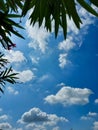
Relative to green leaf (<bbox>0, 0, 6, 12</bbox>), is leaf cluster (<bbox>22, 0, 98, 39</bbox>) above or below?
below

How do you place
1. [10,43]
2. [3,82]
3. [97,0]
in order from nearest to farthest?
[97,0]
[10,43]
[3,82]

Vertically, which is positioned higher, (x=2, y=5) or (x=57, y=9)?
(x=2, y=5)

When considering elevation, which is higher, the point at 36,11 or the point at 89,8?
the point at 36,11

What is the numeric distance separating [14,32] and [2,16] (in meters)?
0.42

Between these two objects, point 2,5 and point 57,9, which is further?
point 2,5

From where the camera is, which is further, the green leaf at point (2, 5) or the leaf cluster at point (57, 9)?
the green leaf at point (2, 5)

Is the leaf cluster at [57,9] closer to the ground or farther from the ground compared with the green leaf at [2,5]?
closer to the ground

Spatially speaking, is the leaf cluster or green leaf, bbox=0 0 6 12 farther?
green leaf, bbox=0 0 6 12

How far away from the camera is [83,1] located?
157 inches

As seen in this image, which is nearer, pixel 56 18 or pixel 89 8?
pixel 89 8

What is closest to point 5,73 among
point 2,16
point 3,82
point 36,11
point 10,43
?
point 3,82

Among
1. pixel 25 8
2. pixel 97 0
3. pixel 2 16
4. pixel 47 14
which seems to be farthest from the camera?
pixel 2 16

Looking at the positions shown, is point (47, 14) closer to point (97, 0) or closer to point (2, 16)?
point (97, 0)

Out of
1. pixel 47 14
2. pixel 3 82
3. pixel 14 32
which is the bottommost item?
pixel 47 14
